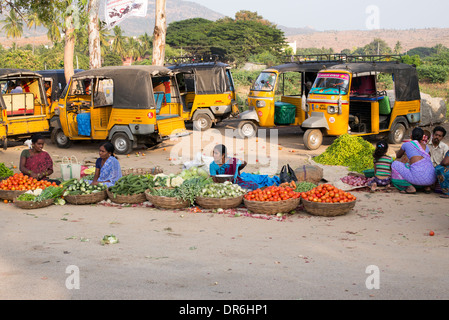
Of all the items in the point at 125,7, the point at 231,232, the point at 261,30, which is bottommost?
the point at 231,232

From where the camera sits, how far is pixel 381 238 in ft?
23.6

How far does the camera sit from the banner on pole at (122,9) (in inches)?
696

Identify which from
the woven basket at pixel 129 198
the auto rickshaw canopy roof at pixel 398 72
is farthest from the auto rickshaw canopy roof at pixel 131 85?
the woven basket at pixel 129 198

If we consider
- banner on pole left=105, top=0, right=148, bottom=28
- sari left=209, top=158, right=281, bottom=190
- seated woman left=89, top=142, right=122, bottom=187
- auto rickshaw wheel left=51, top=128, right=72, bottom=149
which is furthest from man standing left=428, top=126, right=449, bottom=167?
banner on pole left=105, top=0, right=148, bottom=28

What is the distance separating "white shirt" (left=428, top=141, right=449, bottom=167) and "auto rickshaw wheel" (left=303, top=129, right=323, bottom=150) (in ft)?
16.5

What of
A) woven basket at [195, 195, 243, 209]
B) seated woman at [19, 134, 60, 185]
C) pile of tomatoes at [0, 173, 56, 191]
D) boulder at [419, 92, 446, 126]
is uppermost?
boulder at [419, 92, 446, 126]

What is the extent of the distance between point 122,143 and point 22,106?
4008mm

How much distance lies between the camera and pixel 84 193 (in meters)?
9.38

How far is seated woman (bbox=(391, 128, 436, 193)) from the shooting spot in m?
9.65

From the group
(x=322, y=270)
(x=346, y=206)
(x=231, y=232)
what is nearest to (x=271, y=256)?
(x=322, y=270)

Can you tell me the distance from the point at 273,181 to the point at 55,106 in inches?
403

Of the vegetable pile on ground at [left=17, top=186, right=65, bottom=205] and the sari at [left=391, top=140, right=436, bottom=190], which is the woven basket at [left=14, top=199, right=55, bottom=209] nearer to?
the vegetable pile on ground at [left=17, top=186, right=65, bottom=205]

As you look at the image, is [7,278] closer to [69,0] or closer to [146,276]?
[146,276]

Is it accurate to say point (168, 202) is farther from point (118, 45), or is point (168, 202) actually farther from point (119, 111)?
point (118, 45)
